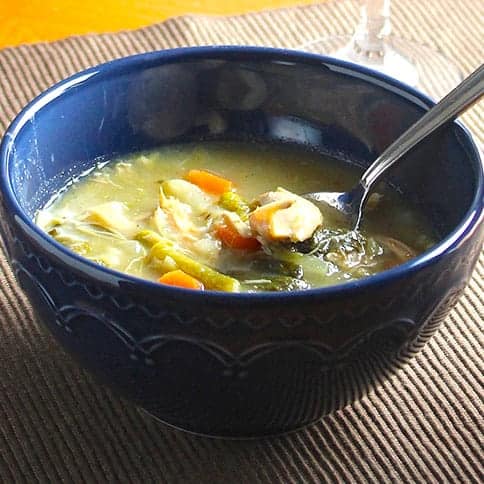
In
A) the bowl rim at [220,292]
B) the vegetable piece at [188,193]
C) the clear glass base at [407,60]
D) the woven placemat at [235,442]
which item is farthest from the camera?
the clear glass base at [407,60]

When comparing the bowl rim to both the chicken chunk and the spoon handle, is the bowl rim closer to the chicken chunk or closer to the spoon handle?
the spoon handle

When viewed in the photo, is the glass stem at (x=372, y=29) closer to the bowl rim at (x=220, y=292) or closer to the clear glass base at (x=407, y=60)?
the clear glass base at (x=407, y=60)

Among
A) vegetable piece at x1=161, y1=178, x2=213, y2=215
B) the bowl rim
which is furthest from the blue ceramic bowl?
vegetable piece at x1=161, y1=178, x2=213, y2=215

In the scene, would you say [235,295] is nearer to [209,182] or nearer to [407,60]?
[209,182]

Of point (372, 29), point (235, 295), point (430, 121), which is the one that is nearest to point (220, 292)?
point (235, 295)

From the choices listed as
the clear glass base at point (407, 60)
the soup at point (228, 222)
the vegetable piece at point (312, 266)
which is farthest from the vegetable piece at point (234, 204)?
the clear glass base at point (407, 60)

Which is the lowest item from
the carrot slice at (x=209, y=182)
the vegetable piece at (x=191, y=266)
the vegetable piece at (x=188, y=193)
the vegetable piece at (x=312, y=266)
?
the vegetable piece at (x=191, y=266)
